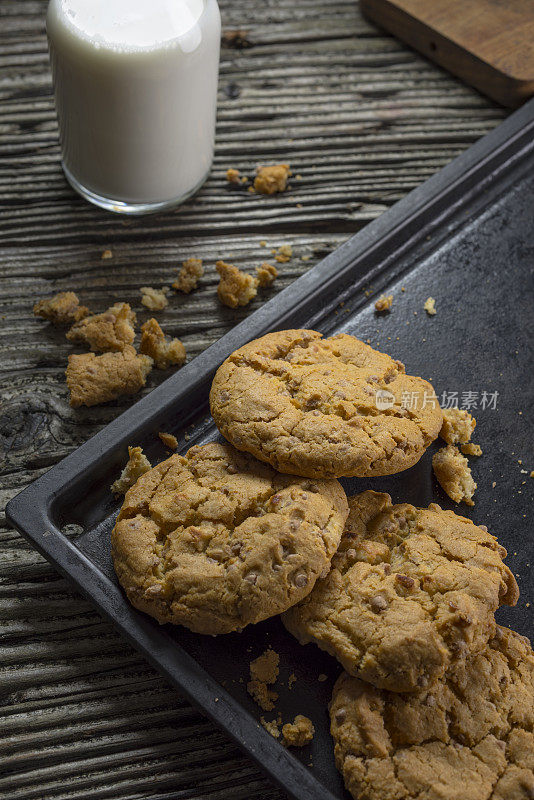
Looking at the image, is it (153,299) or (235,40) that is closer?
(153,299)

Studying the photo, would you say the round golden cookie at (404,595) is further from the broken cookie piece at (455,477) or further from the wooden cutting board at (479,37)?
the wooden cutting board at (479,37)

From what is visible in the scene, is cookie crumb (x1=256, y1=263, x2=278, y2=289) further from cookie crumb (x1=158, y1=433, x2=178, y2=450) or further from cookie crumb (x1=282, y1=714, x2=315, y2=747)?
cookie crumb (x1=282, y1=714, x2=315, y2=747)

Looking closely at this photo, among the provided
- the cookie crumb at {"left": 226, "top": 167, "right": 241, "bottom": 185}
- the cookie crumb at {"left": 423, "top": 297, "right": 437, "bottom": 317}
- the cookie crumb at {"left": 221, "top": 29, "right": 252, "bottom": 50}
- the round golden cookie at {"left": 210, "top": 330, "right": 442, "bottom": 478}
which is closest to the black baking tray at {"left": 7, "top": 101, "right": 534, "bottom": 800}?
the cookie crumb at {"left": 423, "top": 297, "right": 437, "bottom": 317}

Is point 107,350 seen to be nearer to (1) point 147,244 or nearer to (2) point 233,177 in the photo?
(1) point 147,244

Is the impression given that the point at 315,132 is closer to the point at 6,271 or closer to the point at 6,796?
the point at 6,271

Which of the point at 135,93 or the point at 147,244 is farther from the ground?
the point at 135,93

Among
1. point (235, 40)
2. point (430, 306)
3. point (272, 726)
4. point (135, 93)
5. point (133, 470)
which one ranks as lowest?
point (272, 726)

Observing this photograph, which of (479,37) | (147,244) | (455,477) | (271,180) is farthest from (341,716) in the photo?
(479,37)
